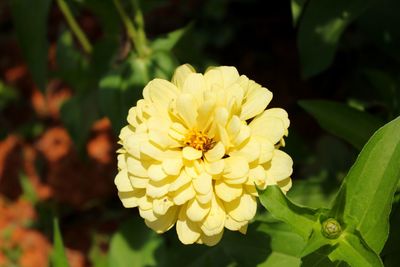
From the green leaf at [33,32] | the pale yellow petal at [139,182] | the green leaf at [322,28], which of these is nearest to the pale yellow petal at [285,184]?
the pale yellow petal at [139,182]

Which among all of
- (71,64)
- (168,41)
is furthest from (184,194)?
(71,64)

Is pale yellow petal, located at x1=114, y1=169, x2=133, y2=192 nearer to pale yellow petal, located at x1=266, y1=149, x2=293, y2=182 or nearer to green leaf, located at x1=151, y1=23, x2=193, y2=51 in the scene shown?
pale yellow petal, located at x1=266, y1=149, x2=293, y2=182

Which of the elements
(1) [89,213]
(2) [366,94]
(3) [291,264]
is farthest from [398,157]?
(1) [89,213]

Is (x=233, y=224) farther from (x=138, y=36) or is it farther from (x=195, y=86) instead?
(x=138, y=36)

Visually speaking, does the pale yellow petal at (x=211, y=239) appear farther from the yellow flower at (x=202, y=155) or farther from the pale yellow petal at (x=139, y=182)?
the pale yellow petal at (x=139, y=182)

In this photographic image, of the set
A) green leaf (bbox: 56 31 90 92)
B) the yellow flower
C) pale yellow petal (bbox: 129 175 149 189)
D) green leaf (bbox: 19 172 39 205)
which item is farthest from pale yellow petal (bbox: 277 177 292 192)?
green leaf (bbox: 19 172 39 205)

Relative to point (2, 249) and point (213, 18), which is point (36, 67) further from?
point (2, 249)
